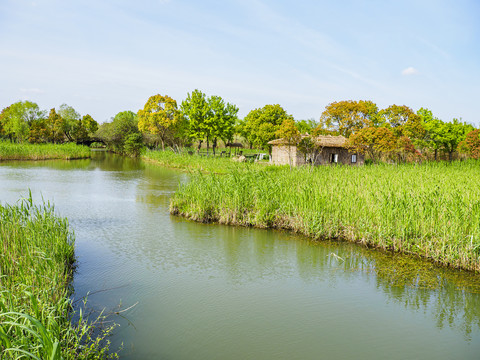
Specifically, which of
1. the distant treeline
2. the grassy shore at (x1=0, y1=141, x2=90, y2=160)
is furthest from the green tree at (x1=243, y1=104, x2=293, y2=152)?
the grassy shore at (x1=0, y1=141, x2=90, y2=160)

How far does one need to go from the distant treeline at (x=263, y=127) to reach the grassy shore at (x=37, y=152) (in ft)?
30.0

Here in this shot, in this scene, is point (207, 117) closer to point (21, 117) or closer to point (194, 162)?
point (194, 162)

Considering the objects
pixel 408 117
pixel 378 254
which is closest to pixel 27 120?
pixel 408 117

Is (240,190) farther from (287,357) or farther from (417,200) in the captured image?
(287,357)

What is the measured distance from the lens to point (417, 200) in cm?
1016

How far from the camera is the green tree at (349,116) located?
4312 cm

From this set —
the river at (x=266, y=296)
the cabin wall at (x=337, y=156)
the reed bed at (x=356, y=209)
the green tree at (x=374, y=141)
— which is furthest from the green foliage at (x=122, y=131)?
the river at (x=266, y=296)

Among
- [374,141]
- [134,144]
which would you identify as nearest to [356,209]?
[374,141]

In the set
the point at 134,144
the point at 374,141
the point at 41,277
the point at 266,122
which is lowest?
the point at 41,277

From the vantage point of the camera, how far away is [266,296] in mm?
7711

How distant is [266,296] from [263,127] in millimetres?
40184

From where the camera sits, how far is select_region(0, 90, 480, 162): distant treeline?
109 ft

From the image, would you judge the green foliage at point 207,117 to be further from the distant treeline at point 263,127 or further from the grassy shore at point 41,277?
the grassy shore at point 41,277

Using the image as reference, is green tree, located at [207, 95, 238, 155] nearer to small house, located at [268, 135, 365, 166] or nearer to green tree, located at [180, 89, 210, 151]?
green tree, located at [180, 89, 210, 151]
